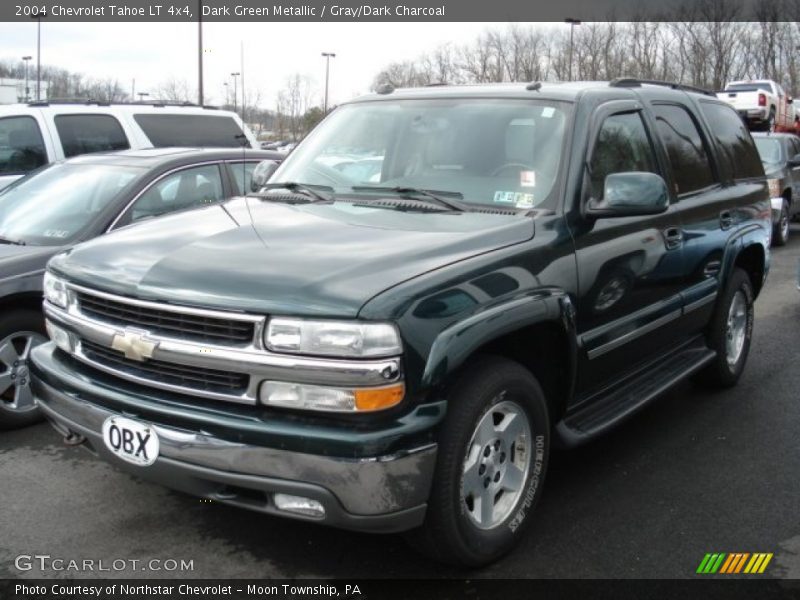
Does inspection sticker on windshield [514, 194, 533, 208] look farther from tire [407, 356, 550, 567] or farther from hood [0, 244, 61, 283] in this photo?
hood [0, 244, 61, 283]

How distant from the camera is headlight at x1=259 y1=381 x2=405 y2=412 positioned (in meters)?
2.70

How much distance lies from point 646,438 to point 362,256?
2.53 m

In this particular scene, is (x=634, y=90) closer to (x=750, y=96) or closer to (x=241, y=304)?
(x=241, y=304)

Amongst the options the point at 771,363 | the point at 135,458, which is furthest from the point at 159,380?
the point at 771,363

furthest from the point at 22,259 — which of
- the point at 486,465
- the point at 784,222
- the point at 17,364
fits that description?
the point at 784,222

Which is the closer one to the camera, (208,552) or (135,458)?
(135,458)

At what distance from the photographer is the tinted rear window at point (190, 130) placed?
9336 millimetres

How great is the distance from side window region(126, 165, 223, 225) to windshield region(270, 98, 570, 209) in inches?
51.5

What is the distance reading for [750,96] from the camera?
24750mm

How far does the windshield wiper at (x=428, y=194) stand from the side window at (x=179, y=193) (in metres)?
1.96

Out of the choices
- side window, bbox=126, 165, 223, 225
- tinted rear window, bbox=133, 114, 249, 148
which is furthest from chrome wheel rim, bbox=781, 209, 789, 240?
side window, bbox=126, 165, 223, 225

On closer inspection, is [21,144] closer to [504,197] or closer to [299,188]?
[299,188]

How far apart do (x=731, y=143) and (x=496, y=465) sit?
3515 millimetres

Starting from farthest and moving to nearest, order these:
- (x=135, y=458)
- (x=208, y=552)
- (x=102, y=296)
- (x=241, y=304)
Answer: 1. (x=208, y=552)
2. (x=102, y=296)
3. (x=135, y=458)
4. (x=241, y=304)
